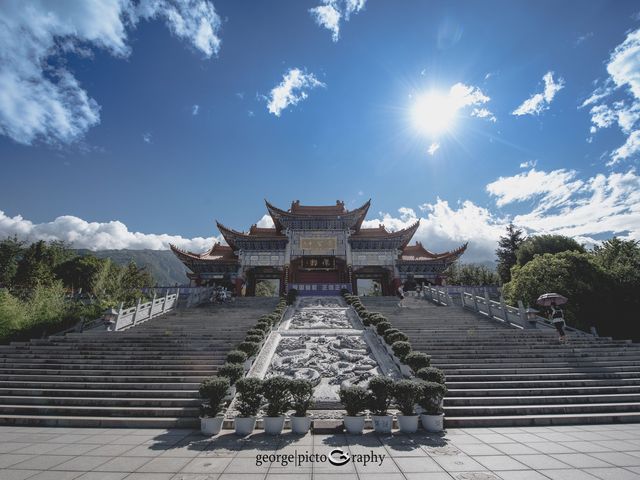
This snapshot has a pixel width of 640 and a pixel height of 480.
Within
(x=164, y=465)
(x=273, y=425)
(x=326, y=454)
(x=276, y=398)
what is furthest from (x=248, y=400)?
(x=326, y=454)

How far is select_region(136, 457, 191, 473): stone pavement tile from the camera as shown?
403 cm

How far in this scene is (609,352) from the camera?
32.2ft

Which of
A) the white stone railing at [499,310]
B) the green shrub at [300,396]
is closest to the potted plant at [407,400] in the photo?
the green shrub at [300,396]

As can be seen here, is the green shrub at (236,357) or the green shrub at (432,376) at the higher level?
the green shrub at (236,357)

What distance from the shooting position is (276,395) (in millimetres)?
5680

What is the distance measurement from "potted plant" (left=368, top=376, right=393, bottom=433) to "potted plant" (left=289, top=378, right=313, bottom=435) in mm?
1237

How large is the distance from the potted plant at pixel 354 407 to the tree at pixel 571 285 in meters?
16.4

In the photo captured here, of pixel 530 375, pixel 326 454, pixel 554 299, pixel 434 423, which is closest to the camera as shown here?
pixel 326 454

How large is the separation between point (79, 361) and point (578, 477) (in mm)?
12362

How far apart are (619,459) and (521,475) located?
1842mm

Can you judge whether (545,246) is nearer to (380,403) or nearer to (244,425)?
(380,403)

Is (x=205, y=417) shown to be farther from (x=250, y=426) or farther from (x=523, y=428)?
(x=523, y=428)

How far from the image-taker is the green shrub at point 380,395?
5.66 meters

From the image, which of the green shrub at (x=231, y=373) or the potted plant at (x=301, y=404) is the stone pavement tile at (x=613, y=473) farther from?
the green shrub at (x=231, y=373)
